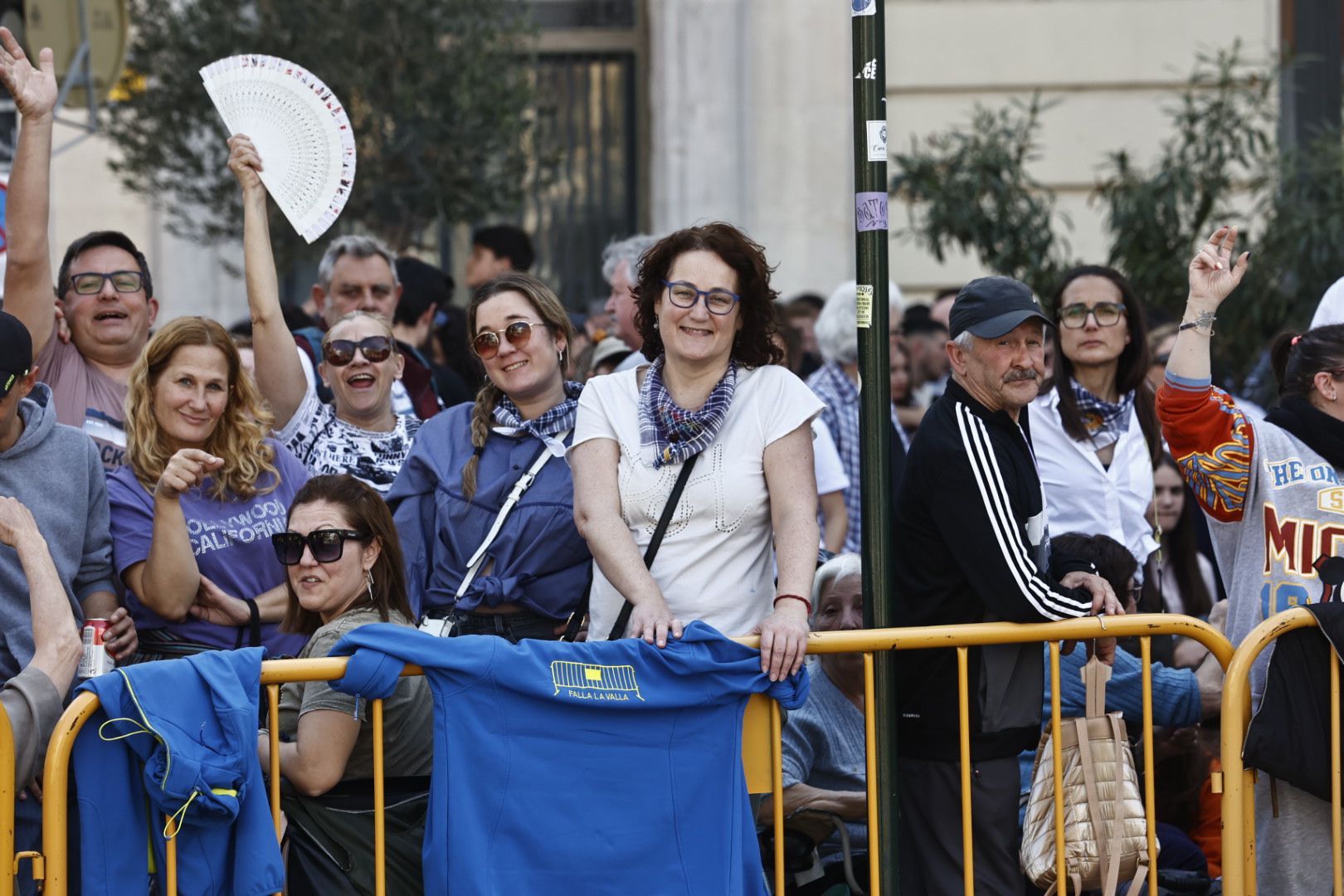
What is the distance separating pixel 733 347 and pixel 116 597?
1.83m

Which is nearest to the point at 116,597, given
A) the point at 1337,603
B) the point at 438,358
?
the point at 1337,603

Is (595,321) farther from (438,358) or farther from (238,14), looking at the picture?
(238,14)

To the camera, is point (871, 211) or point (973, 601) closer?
point (871, 211)

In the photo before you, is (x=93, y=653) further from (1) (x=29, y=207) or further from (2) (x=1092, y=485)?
(2) (x=1092, y=485)

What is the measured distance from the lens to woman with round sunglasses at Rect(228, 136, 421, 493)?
19.0 feet

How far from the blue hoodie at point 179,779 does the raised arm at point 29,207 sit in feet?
5.15

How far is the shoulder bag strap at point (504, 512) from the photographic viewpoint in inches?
198

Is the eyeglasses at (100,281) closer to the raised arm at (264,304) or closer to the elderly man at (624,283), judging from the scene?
the raised arm at (264,304)

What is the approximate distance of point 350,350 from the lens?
5930mm

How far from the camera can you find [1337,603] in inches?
186

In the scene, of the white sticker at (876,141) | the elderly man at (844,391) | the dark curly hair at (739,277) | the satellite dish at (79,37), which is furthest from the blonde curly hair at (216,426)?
the satellite dish at (79,37)

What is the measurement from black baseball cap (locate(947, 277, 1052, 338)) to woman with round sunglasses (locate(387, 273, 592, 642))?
1.18 meters

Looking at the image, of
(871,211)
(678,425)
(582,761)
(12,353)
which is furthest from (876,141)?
(12,353)

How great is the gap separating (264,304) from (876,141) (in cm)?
217
